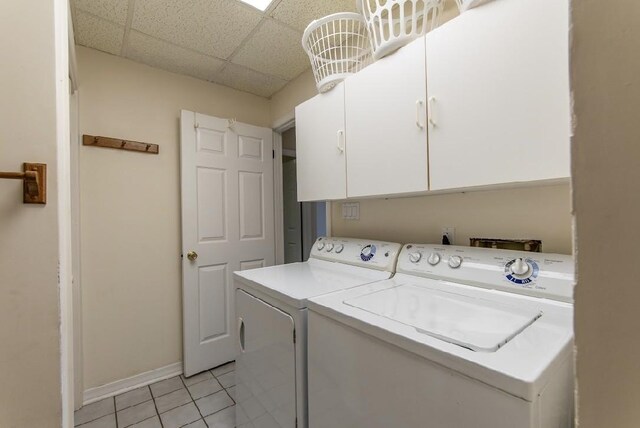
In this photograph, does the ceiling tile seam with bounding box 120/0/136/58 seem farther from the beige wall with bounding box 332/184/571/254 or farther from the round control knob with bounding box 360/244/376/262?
the round control knob with bounding box 360/244/376/262

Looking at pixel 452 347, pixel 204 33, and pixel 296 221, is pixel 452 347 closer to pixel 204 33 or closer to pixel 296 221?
pixel 204 33

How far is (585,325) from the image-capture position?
0.98 ft

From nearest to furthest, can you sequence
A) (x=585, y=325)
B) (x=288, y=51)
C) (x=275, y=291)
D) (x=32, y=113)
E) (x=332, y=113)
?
(x=585, y=325) → (x=32, y=113) → (x=275, y=291) → (x=332, y=113) → (x=288, y=51)

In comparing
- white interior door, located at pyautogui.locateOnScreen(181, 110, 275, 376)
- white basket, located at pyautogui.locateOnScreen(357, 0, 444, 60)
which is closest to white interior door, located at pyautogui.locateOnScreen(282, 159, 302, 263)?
white interior door, located at pyautogui.locateOnScreen(181, 110, 275, 376)

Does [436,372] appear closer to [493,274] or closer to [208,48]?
[493,274]

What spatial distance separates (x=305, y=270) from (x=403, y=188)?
0.76m

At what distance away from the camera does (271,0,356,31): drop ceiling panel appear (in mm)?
1674

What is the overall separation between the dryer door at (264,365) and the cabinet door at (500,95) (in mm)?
903

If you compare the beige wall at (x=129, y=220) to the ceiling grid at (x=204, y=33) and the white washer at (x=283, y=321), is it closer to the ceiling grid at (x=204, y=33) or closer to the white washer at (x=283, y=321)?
the ceiling grid at (x=204, y=33)

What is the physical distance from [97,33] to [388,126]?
200 cm

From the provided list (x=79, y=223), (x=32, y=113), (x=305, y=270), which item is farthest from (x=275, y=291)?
(x=79, y=223)

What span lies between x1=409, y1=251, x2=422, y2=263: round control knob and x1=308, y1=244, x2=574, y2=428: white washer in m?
0.07

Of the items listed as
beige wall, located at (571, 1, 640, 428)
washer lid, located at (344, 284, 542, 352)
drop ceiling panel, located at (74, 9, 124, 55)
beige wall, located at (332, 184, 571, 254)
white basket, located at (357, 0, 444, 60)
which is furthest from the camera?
drop ceiling panel, located at (74, 9, 124, 55)

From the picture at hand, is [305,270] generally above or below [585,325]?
below
